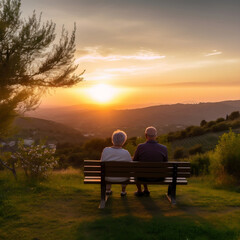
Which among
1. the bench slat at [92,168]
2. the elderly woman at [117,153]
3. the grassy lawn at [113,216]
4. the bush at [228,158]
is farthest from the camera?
the bush at [228,158]

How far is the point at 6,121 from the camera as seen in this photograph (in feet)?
41.3

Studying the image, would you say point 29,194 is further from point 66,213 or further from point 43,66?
point 43,66

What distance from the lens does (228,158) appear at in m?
8.59

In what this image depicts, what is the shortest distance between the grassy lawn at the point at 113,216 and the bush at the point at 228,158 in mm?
2317

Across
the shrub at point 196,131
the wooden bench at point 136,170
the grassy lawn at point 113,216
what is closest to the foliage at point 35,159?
the grassy lawn at point 113,216

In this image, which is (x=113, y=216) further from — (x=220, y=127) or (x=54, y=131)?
(x=54, y=131)

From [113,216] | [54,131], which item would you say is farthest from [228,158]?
[54,131]

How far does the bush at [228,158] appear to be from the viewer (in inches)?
333

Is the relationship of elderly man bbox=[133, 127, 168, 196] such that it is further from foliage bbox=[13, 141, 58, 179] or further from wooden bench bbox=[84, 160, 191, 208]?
foliage bbox=[13, 141, 58, 179]

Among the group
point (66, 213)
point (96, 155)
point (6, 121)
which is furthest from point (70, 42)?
point (96, 155)

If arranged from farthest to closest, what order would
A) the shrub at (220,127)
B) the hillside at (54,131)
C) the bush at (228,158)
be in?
the hillside at (54,131), the shrub at (220,127), the bush at (228,158)

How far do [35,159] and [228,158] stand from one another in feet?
20.1

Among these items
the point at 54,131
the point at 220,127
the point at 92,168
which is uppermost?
the point at 92,168

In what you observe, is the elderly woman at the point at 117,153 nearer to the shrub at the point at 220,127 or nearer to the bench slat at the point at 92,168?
the bench slat at the point at 92,168
